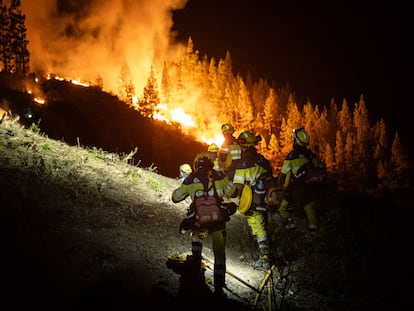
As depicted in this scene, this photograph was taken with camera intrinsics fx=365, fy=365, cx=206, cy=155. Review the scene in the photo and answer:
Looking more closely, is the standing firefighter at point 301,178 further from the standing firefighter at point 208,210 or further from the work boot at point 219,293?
the work boot at point 219,293

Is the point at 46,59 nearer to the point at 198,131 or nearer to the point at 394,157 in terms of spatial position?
the point at 198,131

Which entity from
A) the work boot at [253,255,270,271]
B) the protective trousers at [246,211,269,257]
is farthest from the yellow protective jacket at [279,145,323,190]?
the work boot at [253,255,270,271]

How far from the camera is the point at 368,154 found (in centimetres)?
7219

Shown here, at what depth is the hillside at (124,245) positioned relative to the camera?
18.1ft

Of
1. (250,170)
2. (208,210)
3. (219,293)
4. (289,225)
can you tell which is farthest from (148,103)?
(219,293)

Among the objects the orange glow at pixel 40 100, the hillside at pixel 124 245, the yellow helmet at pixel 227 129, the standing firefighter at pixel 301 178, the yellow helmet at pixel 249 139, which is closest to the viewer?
the hillside at pixel 124 245

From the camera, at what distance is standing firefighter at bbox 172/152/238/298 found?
20.0ft

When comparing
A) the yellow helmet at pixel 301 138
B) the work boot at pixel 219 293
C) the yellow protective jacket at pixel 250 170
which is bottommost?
the work boot at pixel 219 293

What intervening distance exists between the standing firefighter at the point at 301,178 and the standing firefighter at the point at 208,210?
237 centimetres

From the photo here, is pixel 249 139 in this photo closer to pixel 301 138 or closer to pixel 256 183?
pixel 256 183

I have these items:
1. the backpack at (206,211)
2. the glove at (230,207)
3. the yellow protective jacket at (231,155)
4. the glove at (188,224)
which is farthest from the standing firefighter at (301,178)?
the glove at (188,224)

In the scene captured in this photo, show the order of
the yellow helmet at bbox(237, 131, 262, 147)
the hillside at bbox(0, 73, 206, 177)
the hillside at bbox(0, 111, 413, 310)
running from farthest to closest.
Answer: the hillside at bbox(0, 73, 206, 177) → the yellow helmet at bbox(237, 131, 262, 147) → the hillside at bbox(0, 111, 413, 310)

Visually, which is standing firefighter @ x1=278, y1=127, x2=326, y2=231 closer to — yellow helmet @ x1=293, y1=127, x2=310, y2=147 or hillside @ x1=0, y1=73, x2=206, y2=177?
yellow helmet @ x1=293, y1=127, x2=310, y2=147

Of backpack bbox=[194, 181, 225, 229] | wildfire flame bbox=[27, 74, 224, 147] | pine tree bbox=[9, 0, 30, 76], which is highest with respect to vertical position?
pine tree bbox=[9, 0, 30, 76]
